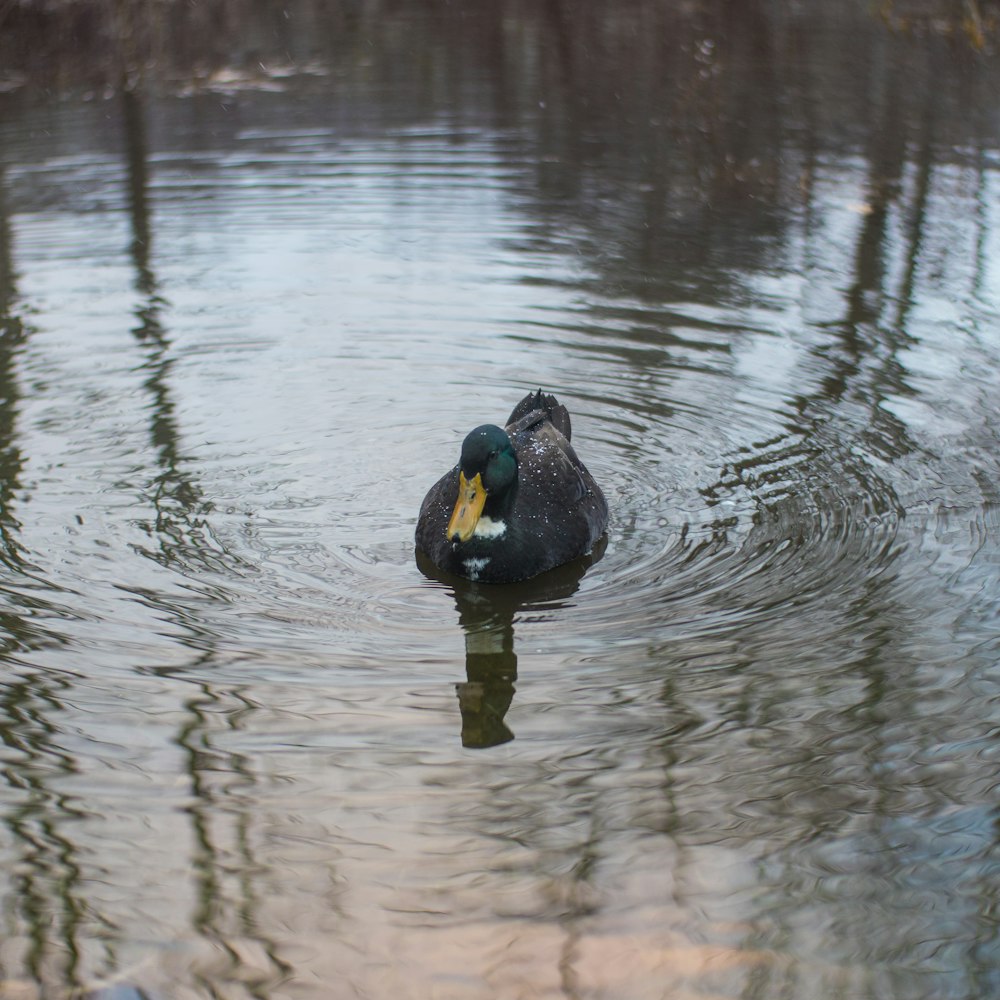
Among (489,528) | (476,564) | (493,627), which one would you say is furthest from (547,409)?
(493,627)

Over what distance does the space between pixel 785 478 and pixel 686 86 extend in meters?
11.9

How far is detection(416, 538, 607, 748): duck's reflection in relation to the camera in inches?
217

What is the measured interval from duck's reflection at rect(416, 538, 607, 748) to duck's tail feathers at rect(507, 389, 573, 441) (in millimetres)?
957

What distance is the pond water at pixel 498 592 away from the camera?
4344 millimetres

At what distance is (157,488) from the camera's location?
7.45 m

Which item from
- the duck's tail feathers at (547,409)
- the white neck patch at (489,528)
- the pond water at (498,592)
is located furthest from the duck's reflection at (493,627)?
the duck's tail feathers at (547,409)

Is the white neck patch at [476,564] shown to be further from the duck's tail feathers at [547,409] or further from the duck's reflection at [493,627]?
the duck's tail feathers at [547,409]

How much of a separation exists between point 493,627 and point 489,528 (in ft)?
1.79

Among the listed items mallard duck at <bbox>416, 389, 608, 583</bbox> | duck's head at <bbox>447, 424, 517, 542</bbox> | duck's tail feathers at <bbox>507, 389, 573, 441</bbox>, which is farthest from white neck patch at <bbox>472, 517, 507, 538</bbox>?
duck's tail feathers at <bbox>507, 389, 573, 441</bbox>

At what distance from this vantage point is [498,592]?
6.65m

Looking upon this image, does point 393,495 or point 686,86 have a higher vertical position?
point 686,86

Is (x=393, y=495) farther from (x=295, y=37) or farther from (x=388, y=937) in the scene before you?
(x=295, y=37)

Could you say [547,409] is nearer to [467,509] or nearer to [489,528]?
[489,528]

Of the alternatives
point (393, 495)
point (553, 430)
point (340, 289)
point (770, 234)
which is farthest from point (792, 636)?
point (770, 234)
